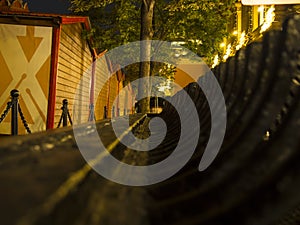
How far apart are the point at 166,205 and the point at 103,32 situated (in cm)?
1713

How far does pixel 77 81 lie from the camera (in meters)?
13.3

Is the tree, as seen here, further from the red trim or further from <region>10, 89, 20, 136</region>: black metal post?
<region>10, 89, 20, 136</region>: black metal post

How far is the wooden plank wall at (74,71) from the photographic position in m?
10.7

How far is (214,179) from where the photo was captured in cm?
83

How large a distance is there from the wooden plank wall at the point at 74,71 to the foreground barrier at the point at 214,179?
9774 mm

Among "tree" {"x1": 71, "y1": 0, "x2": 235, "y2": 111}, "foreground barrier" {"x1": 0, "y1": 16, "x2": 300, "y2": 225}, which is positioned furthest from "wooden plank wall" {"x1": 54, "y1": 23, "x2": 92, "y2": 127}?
"foreground barrier" {"x1": 0, "y1": 16, "x2": 300, "y2": 225}

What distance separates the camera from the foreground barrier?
60 cm

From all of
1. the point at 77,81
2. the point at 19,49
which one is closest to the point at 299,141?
the point at 19,49

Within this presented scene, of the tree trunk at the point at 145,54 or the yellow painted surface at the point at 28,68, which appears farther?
the tree trunk at the point at 145,54

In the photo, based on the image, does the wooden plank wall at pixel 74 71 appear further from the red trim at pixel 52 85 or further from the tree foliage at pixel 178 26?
the tree foliage at pixel 178 26

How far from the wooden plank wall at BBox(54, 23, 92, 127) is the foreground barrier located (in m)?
9.77

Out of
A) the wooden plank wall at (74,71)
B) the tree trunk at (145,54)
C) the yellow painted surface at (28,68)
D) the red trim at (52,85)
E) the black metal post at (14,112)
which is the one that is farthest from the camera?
the tree trunk at (145,54)

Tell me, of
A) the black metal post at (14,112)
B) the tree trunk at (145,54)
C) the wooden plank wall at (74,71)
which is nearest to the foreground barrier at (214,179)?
the black metal post at (14,112)

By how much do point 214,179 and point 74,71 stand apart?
12.1 meters
